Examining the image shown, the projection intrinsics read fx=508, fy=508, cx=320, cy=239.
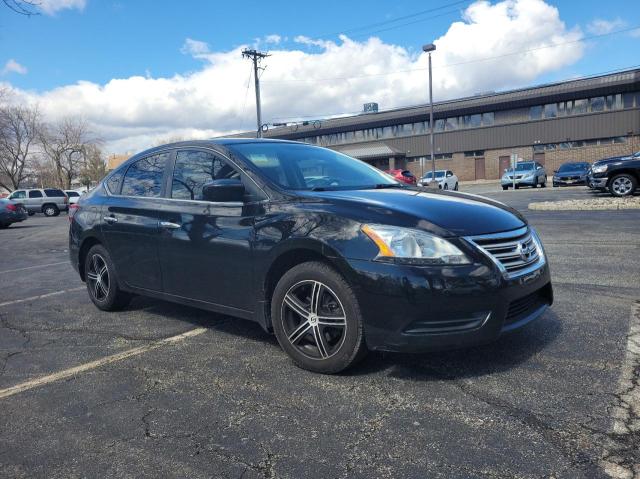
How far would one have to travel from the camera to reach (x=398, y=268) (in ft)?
9.48

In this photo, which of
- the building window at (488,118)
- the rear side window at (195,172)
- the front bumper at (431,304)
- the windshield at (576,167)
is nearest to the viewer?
the front bumper at (431,304)

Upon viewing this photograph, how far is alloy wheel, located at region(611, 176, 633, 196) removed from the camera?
613 inches

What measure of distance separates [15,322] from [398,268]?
407 cm

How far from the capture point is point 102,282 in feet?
16.9

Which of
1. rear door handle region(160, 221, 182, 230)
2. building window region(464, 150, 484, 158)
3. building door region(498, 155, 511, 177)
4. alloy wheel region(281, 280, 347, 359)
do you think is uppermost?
building window region(464, 150, 484, 158)

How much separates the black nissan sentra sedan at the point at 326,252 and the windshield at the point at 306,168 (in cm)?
2

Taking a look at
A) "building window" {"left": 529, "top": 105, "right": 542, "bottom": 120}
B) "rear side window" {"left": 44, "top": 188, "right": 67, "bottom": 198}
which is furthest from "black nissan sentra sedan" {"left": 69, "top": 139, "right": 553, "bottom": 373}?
"building window" {"left": 529, "top": 105, "right": 542, "bottom": 120}

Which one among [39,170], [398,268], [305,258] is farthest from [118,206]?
[39,170]

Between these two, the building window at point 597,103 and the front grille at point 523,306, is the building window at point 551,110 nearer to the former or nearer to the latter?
the building window at point 597,103

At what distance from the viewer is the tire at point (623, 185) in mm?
15516

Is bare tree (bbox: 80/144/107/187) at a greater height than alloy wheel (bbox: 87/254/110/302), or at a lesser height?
greater

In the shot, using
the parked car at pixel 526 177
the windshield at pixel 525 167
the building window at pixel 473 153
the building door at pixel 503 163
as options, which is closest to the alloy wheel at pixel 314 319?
the parked car at pixel 526 177

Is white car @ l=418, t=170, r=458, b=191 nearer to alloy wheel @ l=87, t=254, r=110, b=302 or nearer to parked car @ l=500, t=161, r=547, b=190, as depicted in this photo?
parked car @ l=500, t=161, r=547, b=190

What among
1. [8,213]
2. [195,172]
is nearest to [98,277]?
[195,172]
